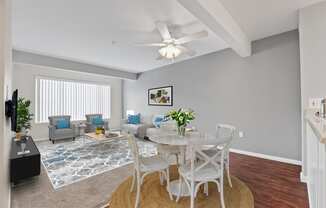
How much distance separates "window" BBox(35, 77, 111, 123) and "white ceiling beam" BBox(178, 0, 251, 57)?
5.74m

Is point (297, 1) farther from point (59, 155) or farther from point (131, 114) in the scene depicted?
point (131, 114)

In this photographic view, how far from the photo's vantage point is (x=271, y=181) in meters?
2.73

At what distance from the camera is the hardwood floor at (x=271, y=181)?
2.18m

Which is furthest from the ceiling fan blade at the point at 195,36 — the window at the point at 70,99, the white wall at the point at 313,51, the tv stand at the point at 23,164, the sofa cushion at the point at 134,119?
the window at the point at 70,99

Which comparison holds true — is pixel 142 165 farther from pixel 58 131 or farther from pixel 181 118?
pixel 58 131

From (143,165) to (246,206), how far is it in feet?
4.34

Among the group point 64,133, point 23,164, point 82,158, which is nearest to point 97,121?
point 64,133

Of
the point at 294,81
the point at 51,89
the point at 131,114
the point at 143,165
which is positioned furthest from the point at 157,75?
the point at 143,165

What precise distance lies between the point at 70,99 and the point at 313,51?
7028 millimetres

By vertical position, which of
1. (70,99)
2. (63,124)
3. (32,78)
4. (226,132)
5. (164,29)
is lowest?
(226,132)

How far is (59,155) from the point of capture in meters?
4.04

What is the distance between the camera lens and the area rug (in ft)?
9.70

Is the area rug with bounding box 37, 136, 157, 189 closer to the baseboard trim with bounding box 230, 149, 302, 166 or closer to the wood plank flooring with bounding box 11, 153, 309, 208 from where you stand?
the wood plank flooring with bounding box 11, 153, 309, 208

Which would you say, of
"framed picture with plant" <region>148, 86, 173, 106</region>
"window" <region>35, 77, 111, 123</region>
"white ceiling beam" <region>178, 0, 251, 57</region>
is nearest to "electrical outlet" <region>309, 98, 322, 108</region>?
"white ceiling beam" <region>178, 0, 251, 57</region>
